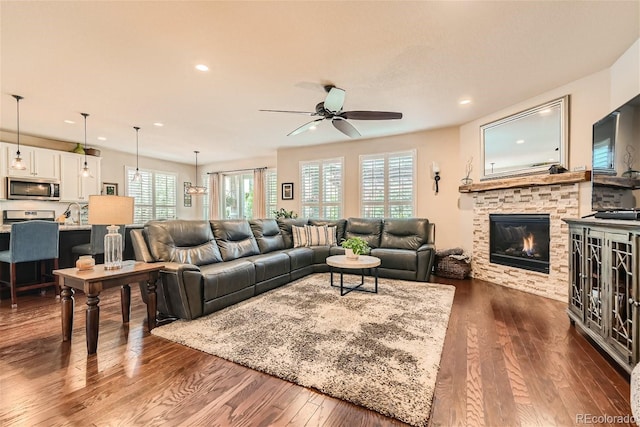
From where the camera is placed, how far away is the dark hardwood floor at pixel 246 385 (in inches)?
59.5

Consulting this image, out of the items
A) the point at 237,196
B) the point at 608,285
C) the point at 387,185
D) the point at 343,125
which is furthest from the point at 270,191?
the point at 608,285

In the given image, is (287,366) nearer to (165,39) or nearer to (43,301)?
(165,39)

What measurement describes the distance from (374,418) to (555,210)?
3.62 m

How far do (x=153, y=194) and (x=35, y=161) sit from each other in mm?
2592

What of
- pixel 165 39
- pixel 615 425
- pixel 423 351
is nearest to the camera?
pixel 615 425

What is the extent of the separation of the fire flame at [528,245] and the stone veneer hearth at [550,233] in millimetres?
259

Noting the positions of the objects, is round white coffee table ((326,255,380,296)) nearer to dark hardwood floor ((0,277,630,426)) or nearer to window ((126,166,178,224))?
dark hardwood floor ((0,277,630,426))

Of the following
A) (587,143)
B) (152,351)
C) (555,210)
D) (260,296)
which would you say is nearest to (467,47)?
(587,143)

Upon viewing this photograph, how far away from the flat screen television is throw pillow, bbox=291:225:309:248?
3.81 m

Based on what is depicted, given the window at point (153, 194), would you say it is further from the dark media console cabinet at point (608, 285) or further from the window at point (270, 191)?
the dark media console cabinet at point (608, 285)

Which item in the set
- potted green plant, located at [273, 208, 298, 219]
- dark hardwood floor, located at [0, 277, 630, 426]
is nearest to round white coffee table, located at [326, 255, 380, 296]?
dark hardwood floor, located at [0, 277, 630, 426]

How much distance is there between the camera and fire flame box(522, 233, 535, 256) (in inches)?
153

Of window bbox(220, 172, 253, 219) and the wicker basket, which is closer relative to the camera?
the wicker basket

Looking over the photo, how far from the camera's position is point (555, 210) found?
3.61 metres
